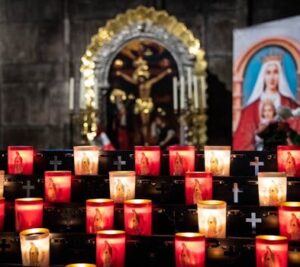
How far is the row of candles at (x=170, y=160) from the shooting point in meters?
2.79

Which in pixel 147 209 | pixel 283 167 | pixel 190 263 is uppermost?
pixel 283 167

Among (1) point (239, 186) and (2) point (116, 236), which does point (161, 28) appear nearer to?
(1) point (239, 186)

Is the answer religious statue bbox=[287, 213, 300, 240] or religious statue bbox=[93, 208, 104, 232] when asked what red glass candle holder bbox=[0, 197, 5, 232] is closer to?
religious statue bbox=[93, 208, 104, 232]

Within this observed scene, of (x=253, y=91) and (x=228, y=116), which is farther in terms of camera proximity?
(x=228, y=116)

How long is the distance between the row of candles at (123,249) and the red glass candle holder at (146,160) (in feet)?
1.69

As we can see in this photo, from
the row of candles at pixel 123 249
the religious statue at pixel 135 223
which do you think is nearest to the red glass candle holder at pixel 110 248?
the row of candles at pixel 123 249

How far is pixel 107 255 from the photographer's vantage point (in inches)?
93.7

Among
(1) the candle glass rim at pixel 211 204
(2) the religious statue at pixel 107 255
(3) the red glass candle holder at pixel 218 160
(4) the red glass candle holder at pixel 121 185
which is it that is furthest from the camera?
(3) the red glass candle holder at pixel 218 160

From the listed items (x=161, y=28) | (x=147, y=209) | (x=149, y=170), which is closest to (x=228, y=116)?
(x=161, y=28)

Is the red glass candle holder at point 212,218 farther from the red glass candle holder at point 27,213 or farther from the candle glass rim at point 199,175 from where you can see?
the red glass candle holder at point 27,213

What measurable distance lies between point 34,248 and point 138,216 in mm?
467

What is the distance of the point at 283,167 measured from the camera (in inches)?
110

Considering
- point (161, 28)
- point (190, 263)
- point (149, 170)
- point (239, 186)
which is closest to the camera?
point (190, 263)

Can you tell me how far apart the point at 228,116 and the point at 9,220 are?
3099 mm
